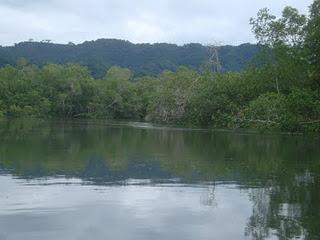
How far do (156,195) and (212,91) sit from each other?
5691cm

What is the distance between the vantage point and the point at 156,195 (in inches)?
719

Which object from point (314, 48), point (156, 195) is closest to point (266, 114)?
point (314, 48)

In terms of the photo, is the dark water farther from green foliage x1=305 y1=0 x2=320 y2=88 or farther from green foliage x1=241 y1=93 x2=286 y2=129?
green foliage x1=305 y1=0 x2=320 y2=88

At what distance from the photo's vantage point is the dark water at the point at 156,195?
13430mm

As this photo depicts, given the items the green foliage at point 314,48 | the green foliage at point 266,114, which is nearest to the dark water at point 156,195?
the green foliage at point 266,114

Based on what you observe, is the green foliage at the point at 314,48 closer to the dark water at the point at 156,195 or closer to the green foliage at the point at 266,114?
the green foliage at the point at 266,114

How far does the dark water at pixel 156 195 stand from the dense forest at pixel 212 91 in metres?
2.78

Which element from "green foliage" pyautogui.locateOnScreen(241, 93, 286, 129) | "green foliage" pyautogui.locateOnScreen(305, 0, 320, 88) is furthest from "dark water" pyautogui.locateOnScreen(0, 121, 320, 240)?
"green foliage" pyautogui.locateOnScreen(305, 0, 320, 88)

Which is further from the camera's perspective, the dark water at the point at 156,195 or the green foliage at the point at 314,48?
the green foliage at the point at 314,48

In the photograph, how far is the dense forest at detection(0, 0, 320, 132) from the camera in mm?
24763

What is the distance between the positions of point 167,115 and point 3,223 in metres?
71.7

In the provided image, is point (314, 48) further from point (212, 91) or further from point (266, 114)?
point (212, 91)

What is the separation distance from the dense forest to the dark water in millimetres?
2781

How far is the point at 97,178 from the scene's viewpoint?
72.3 feet
